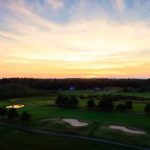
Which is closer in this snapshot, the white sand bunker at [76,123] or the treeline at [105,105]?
the white sand bunker at [76,123]

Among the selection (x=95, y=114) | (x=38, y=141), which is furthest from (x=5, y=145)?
(x=95, y=114)

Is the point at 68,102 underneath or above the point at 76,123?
above

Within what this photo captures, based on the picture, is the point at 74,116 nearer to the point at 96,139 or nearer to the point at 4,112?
the point at 4,112

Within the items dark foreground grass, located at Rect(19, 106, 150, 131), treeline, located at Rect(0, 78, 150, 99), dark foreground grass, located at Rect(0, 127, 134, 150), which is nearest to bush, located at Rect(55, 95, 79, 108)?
dark foreground grass, located at Rect(19, 106, 150, 131)

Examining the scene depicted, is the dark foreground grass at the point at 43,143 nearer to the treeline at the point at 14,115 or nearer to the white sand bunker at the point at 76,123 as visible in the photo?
the white sand bunker at the point at 76,123

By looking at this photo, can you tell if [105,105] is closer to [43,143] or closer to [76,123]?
[76,123]

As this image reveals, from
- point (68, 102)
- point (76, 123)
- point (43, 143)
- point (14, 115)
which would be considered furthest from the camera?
point (68, 102)

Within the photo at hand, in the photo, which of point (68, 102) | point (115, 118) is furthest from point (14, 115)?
point (68, 102)

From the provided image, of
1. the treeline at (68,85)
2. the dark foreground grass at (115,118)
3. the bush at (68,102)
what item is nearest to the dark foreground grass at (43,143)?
the dark foreground grass at (115,118)
